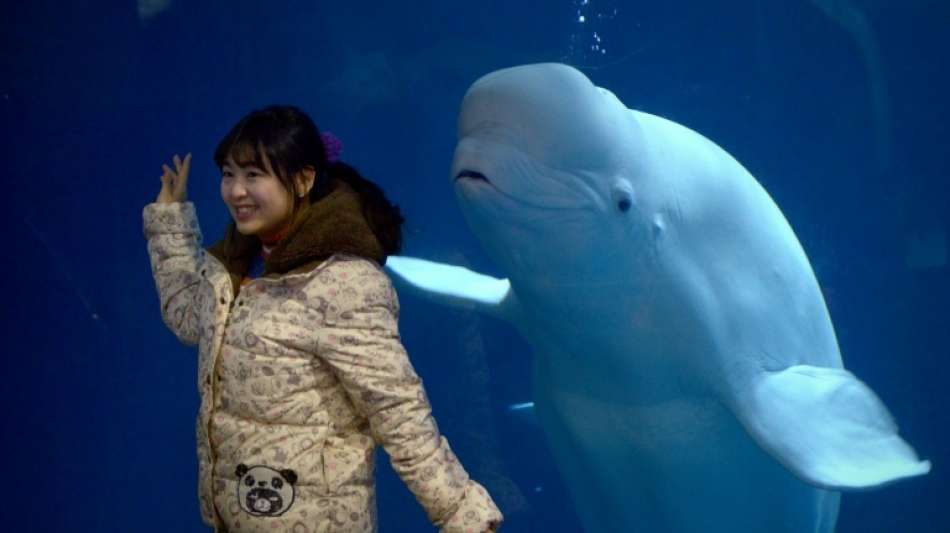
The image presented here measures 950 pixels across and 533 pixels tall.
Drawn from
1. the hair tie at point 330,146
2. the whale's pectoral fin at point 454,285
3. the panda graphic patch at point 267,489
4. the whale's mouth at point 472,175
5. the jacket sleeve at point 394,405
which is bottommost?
the panda graphic patch at point 267,489

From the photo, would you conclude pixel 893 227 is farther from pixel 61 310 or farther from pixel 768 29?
pixel 61 310

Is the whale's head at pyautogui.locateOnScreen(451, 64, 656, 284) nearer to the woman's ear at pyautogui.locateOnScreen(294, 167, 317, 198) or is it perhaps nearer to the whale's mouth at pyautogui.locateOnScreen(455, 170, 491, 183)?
the whale's mouth at pyautogui.locateOnScreen(455, 170, 491, 183)

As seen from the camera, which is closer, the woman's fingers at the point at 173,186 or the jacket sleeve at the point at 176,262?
the jacket sleeve at the point at 176,262

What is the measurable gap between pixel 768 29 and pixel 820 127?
703 millimetres

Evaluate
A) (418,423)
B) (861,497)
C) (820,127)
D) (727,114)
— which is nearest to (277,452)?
(418,423)

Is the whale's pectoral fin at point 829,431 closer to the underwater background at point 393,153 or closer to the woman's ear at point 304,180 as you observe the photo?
the underwater background at point 393,153

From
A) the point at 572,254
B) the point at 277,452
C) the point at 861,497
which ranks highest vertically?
the point at 572,254

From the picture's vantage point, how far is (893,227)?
19.0 ft

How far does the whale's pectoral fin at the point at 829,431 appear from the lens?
347cm

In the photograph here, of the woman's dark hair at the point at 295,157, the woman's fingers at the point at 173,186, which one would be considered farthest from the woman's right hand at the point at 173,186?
the woman's dark hair at the point at 295,157

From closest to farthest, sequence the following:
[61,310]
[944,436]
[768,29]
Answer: [61,310]
[768,29]
[944,436]

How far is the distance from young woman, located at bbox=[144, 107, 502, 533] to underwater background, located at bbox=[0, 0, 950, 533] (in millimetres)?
2351

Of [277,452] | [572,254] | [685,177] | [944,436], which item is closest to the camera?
[277,452]

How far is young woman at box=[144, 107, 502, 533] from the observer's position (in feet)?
8.29
